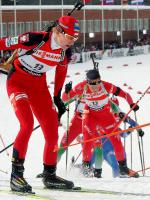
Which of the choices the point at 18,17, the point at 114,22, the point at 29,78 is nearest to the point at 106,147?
the point at 29,78

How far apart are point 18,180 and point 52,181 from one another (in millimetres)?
475

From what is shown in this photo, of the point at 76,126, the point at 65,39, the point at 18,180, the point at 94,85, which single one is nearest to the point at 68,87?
the point at 94,85

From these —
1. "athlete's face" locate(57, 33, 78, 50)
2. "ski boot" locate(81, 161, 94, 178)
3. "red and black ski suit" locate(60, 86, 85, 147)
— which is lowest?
"ski boot" locate(81, 161, 94, 178)

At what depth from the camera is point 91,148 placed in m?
A: 8.63

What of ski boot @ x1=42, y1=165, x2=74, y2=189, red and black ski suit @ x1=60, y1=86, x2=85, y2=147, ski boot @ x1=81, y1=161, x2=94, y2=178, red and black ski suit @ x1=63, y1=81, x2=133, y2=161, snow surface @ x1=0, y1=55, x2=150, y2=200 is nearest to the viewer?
snow surface @ x1=0, y1=55, x2=150, y2=200

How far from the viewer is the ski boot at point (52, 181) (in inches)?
210

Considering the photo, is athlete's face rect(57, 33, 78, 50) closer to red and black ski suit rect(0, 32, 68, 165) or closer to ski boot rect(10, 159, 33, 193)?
red and black ski suit rect(0, 32, 68, 165)

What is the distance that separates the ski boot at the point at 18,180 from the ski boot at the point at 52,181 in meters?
0.39

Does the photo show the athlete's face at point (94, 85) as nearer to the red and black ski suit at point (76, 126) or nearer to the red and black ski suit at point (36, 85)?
the red and black ski suit at point (76, 126)

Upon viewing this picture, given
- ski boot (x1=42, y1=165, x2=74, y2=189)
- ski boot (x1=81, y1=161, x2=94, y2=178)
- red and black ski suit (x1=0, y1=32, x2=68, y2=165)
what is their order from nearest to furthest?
red and black ski suit (x1=0, y1=32, x2=68, y2=165), ski boot (x1=42, y1=165, x2=74, y2=189), ski boot (x1=81, y1=161, x2=94, y2=178)

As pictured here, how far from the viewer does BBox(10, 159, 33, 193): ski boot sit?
499 centimetres

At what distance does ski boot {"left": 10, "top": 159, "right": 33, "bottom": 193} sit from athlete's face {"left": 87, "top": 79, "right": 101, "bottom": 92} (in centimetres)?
337

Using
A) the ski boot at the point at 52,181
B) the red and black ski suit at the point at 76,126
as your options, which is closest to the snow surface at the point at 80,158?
the ski boot at the point at 52,181

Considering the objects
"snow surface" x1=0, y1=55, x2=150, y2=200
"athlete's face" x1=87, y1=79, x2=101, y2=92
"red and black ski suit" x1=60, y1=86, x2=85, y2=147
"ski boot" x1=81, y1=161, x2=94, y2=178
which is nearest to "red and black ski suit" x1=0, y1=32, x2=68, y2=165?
"snow surface" x1=0, y1=55, x2=150, y2=200
